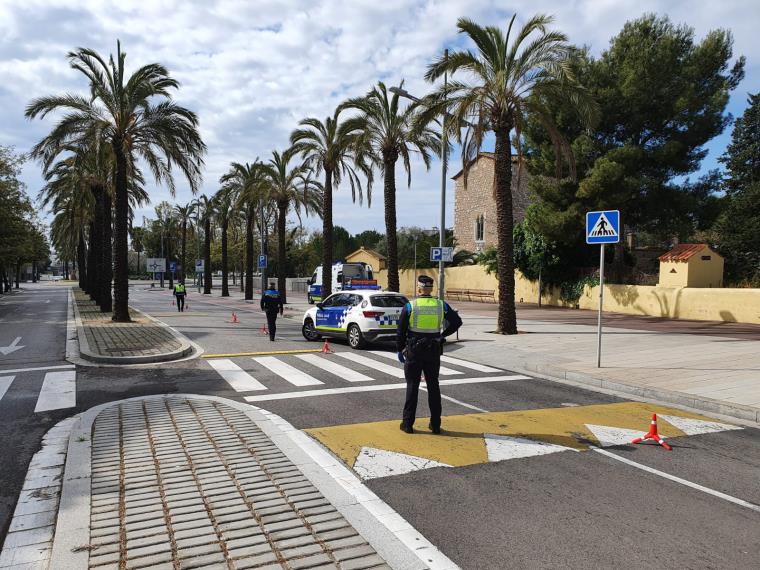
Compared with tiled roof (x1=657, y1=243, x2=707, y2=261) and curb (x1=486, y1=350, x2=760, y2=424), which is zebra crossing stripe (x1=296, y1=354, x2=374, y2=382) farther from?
tiled roof (x1=657, y1=243, x2=707, y2=261)

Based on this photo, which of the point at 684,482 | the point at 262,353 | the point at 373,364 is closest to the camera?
the point at 684,482

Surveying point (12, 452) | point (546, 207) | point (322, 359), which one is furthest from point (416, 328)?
point (546, 207)

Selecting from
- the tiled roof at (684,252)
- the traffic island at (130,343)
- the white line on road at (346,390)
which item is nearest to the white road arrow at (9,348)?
the traffic island at (130,343)

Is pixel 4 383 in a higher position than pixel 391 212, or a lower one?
lower

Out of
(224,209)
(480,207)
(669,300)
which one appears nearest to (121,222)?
(669,300)

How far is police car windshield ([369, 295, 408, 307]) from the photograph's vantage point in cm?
1399

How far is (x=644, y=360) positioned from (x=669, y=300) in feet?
45.9

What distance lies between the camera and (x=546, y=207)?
93.2ft

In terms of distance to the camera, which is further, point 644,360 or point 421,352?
point 644,360

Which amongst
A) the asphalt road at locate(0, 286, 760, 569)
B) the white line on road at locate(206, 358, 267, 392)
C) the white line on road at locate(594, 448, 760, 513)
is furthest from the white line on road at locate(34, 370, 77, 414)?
the white line on road at locate(594, 448, 760, 513)

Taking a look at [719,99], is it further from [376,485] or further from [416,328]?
[376,485]

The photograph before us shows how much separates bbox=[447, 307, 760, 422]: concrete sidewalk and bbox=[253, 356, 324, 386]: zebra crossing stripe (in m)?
4.33

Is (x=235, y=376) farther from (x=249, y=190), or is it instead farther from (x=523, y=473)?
(x=249, y=190)

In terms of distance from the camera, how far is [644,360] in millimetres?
11875
